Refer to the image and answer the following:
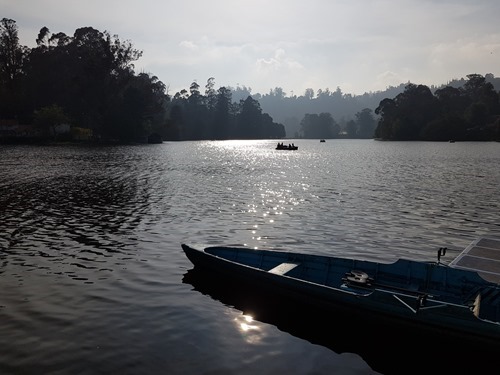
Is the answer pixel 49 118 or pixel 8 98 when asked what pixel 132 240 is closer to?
pixel 49 118

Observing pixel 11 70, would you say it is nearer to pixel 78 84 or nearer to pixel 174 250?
pixel 78 84

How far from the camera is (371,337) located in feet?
47.5

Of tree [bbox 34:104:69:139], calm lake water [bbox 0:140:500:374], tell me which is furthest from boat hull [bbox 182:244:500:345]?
tree [bbox 34:104:69:139]

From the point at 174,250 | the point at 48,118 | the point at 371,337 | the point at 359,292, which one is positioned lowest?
the point at 371,337

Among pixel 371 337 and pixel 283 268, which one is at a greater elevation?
pixel 283 268

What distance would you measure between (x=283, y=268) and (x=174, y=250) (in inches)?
343

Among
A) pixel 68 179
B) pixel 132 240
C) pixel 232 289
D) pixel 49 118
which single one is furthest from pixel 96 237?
pixel 49 118

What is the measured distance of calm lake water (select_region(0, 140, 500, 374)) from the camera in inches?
512

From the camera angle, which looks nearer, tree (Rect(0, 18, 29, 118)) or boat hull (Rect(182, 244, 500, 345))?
boat hull (Rect(182, 244, 500, 345))

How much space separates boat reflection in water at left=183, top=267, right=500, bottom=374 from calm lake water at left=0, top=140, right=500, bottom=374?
116 millimetres

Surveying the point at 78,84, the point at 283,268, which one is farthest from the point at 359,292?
the point at 78,84

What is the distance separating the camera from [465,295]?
15375 millimetres

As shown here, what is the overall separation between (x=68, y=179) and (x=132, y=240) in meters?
35.7

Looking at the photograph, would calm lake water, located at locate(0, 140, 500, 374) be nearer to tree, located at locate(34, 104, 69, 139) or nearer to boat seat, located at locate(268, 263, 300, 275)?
boat seat, located at locate(268, 263, 300, 275)
